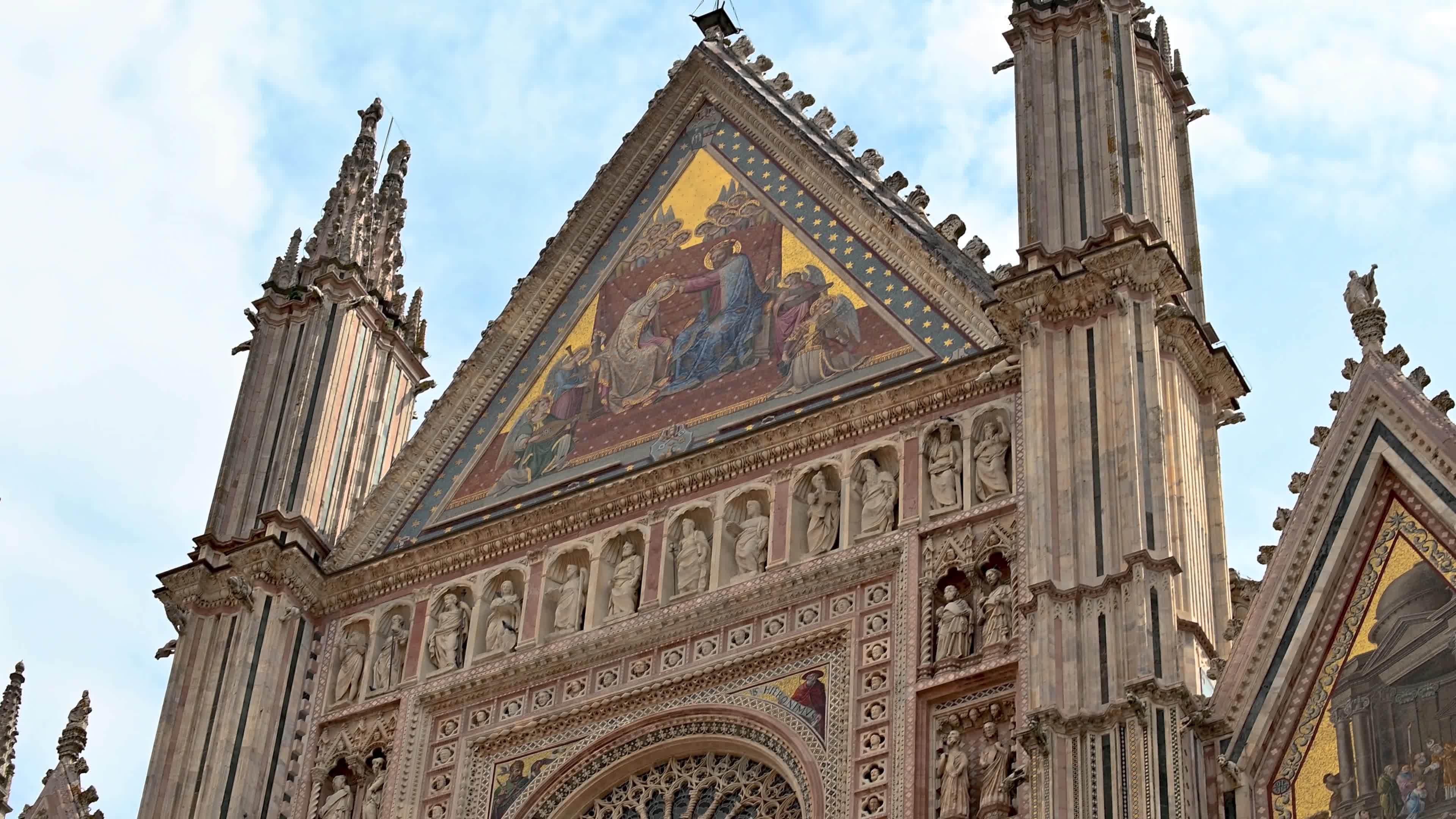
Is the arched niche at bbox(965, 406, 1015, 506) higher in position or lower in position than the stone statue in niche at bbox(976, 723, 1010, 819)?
higher

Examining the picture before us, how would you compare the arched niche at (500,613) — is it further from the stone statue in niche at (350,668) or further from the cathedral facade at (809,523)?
the stone statue in niche at (350,668)

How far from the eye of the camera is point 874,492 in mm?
18469

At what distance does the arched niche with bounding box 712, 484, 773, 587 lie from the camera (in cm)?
1861

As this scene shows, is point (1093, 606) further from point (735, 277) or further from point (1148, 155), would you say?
point (735, 277)

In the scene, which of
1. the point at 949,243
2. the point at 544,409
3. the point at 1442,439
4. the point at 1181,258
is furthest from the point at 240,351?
the point at 1442,439

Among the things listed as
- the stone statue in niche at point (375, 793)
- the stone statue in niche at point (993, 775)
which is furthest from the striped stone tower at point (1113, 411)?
the stone statue in niche at point (375, 793)

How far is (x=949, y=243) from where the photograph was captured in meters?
20.1

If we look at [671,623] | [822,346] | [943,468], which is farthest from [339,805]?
[943,468]

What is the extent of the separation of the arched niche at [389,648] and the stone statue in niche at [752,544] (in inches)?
105

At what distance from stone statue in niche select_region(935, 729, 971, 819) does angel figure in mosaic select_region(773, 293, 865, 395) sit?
11.9 ft

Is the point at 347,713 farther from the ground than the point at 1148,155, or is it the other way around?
the point at 1148,155

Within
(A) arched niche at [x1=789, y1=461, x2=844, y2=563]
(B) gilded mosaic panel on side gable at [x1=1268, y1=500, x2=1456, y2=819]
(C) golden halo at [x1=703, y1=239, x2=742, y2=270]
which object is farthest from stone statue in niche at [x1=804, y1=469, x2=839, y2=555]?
(B) gilded mosaic panel on side gable at [x1=1268, y1=500, x2=1456, y2=819]

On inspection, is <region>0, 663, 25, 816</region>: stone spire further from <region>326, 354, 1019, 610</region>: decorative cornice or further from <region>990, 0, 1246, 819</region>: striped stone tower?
<region>990, 0, 1246, 819</region>: striped stone tower

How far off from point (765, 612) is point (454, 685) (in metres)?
2.43
